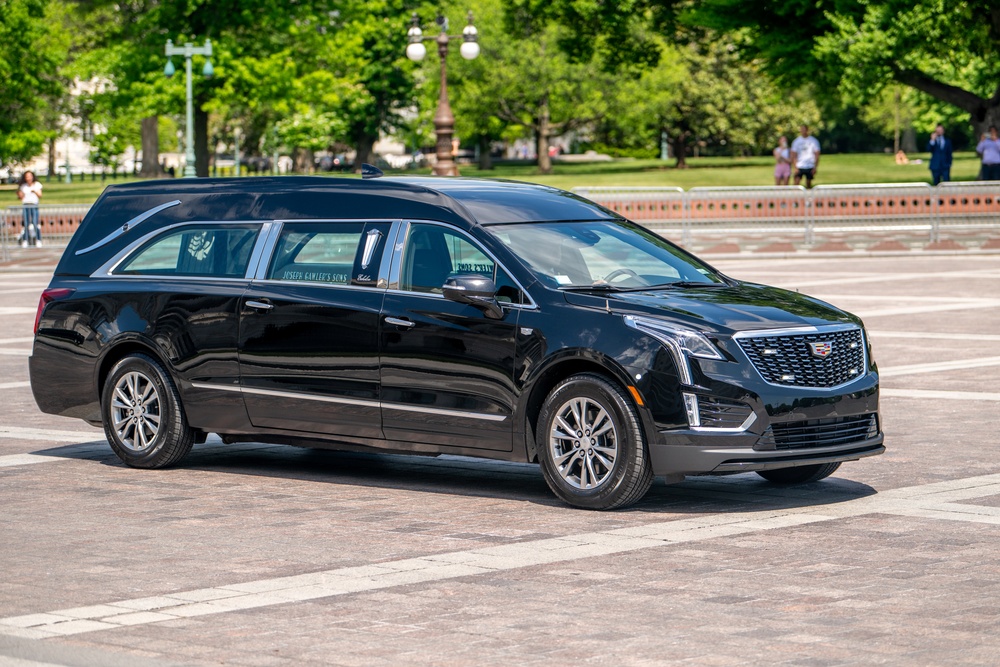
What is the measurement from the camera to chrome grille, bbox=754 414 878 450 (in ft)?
28.7

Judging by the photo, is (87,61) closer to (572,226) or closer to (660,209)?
(660,209)

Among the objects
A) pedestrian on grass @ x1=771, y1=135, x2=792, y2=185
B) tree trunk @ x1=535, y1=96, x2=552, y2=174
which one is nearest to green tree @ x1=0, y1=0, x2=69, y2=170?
tree trunk @ x1=535, y1=96, x2=552, y2=174

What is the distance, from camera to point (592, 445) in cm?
895

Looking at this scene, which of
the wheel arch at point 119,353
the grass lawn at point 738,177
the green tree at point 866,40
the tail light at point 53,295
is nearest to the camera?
the wheel arch at point 119,353

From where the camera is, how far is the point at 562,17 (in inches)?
2393

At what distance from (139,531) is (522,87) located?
75.3 metres

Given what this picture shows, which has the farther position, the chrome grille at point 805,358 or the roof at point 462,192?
the roof at point 462,192

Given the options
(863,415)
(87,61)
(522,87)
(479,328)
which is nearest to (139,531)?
(479,328)

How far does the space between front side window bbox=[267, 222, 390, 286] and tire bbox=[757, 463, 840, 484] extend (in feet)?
8.31

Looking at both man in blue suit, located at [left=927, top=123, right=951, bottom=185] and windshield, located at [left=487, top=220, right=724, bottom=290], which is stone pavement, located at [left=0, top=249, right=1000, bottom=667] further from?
man in blue suit, located at [left=927, top=123, right=951, bottom=185]

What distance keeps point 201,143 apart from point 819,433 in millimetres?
50660

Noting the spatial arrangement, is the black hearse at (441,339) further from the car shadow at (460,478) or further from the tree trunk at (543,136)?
the tree trunk at (543,136)

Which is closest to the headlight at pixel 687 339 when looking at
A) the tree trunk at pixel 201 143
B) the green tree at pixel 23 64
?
the tree trunk at pixel 201 143

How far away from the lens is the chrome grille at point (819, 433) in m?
8.76
